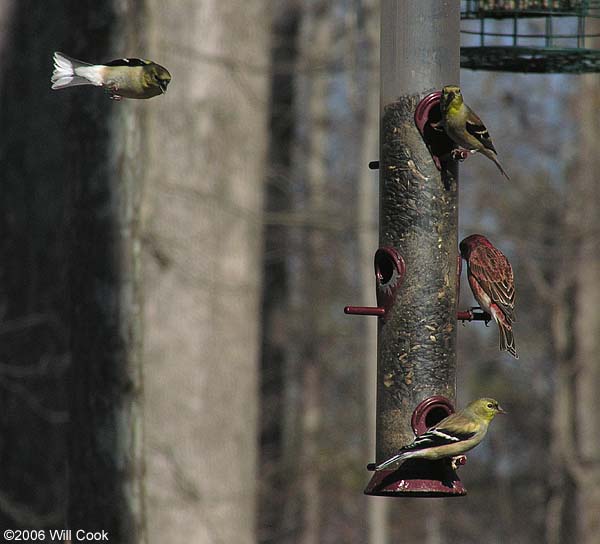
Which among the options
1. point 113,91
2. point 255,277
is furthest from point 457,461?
point 255,277

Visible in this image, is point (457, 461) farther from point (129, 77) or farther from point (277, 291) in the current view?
point (277, 291)

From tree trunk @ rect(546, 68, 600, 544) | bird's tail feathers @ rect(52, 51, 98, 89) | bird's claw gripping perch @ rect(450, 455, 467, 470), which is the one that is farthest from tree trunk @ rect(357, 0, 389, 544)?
bird's tail feathers @ rect(52, 51, 98, 89)

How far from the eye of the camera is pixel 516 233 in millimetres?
18438

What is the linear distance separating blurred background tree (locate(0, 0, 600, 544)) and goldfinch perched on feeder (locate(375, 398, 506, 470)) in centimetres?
198

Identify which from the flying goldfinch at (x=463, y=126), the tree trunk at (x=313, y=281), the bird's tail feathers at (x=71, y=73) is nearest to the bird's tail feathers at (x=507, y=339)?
the flying goldfinch at (x=463, y=126)

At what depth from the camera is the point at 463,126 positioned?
586 centimetres

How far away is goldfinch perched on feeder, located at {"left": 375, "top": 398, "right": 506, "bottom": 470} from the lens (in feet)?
18.0

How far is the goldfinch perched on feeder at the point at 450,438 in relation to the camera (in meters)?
5.48

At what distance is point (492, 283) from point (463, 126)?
805mm

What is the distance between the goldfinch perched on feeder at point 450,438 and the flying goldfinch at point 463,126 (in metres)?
1.11

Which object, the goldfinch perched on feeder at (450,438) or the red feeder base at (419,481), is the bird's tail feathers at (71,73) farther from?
the red feeder base at (419,481)

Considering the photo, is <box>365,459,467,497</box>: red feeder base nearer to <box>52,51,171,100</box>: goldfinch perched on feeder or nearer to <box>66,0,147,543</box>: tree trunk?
<box>66,0,147,543</box>: tree trunk

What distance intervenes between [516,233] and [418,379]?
1263 centimetres

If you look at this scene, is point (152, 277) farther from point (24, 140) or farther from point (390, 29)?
point (390, 29)
